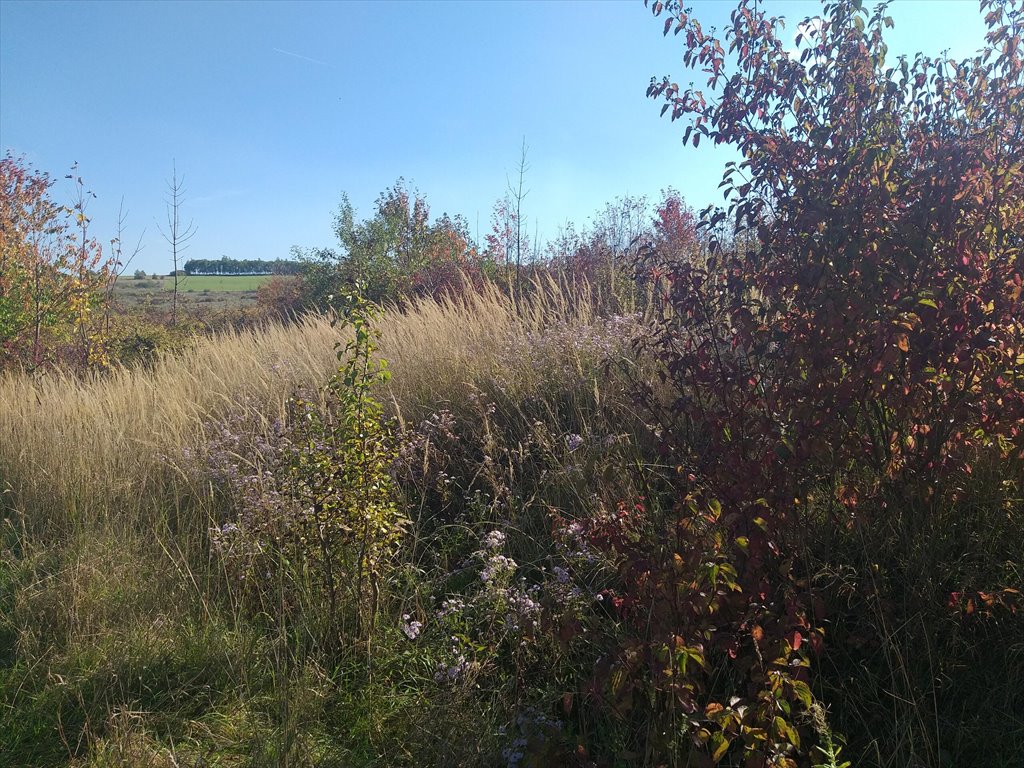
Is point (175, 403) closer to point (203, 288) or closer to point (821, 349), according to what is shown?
point (821, 349)

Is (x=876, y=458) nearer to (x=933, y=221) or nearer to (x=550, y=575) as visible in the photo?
(x=933, y=221)

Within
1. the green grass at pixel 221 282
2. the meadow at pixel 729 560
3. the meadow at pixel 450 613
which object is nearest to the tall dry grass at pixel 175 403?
the meadow at pixel 450 613

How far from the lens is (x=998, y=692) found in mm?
2359

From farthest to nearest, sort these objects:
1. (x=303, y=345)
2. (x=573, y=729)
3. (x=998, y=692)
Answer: (x=303, y=345) < (x=573, y=729) < (x=998, y=692)

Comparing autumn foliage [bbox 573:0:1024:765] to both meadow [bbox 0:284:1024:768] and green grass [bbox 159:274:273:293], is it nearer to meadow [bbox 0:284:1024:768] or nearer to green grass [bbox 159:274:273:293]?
meadow [bbox 0:284:1024:768]

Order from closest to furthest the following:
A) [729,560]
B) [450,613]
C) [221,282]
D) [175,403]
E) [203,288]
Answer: [729,560]
[450,613]
[175,403]
[203,288]
[221,282]

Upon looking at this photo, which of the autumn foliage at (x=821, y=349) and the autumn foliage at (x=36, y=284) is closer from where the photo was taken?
the autumn foliage at (x=821, y=349)

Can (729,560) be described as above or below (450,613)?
above

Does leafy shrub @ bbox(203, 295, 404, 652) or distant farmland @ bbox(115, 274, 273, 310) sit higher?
distant farmland @ bbox(115, 274, 273, 310)

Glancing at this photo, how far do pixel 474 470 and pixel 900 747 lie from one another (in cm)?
281

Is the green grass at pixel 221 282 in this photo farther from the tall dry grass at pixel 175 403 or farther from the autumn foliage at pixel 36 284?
the tall dry grass at pixel 175 403

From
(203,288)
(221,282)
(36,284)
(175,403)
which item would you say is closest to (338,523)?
(175,403)

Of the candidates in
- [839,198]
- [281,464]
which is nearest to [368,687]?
[281,464]

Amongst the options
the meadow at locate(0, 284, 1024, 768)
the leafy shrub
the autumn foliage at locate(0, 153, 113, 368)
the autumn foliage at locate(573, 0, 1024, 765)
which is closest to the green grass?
the autumn foliage at locate(0, 153, 113, 368)
